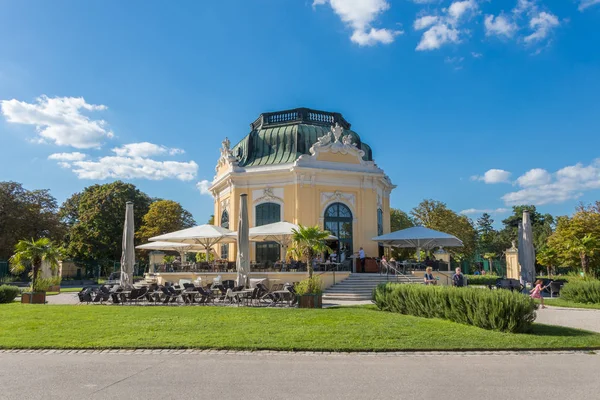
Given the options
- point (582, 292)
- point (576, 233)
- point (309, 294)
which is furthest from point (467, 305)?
point (576, 233)

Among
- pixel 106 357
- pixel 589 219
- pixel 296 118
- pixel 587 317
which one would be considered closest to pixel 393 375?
pixel 106 357

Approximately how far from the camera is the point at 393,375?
645 cm

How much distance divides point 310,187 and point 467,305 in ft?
52.9

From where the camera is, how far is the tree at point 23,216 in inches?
1439

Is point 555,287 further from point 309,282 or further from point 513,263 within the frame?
point 513,263

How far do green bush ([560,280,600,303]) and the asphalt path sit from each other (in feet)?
30.8

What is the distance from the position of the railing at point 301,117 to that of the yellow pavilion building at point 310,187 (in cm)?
69

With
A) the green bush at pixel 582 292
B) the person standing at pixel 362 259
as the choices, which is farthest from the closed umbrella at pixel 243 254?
the green bush at pixel 582 292

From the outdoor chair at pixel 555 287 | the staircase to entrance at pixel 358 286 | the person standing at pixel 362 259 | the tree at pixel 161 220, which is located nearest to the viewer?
the outdoor chair at pixel 555 287

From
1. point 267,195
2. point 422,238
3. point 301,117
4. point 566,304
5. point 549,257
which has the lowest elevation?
point 566,304

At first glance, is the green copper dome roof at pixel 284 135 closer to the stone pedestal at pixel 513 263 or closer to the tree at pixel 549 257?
the stone pedestal at pixel 513 263

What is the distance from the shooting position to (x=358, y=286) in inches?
789

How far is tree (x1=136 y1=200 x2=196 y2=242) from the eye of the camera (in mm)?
41531

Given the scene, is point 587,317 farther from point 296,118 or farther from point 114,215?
point 114,215
